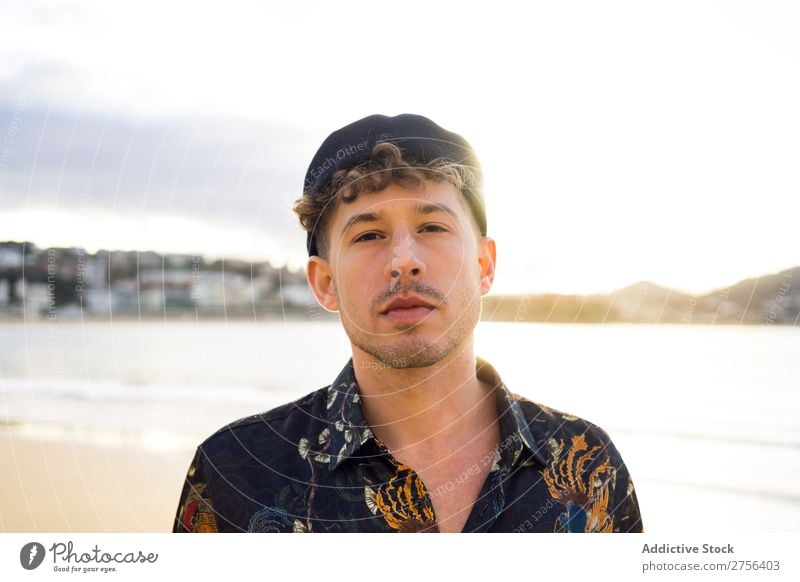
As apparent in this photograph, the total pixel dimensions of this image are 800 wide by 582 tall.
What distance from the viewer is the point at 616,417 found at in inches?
189

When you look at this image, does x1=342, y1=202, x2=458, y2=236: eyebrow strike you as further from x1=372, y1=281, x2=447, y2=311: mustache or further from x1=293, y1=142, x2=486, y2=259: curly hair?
x1=372, y1=281, x2=447, y2=311: mustache

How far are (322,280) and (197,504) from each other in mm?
601

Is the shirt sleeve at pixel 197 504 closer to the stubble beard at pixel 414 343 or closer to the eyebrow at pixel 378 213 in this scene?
the stubble beard at pixel 414 343

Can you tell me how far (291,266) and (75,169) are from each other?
0.76 metres

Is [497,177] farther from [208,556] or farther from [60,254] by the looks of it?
[60,254]

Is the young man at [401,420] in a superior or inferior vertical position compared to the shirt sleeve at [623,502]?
superior

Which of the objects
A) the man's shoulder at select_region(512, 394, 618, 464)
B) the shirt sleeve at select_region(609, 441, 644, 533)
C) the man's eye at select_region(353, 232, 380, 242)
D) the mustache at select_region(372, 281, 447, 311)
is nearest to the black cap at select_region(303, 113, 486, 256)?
the man's eye at select_region(353, 232, 380, 242)

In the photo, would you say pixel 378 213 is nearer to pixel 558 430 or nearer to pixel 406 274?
pixel 406 274

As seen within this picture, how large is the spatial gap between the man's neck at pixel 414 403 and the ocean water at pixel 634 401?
1213mm

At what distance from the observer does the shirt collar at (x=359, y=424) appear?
1586 millimetres

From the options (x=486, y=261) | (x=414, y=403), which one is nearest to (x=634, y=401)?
(x=486, y=261)

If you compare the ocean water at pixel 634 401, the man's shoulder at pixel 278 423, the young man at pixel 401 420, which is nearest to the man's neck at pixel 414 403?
the young man at pixel 401 420

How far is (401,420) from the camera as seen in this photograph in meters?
1.68

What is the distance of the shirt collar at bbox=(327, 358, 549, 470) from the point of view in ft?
5.20
